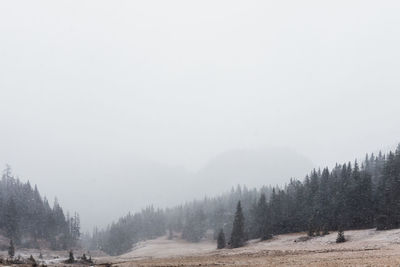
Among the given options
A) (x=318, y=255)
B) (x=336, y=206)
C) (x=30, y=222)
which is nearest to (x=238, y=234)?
(x=336, y=206)

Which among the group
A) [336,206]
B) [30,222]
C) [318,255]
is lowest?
[318,255]

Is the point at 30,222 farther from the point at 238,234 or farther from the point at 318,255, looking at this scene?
the point at 318,255

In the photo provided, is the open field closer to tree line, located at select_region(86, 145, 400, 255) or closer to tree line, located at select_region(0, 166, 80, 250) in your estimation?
tree line, located at select_region(86, 145, 400, 255)

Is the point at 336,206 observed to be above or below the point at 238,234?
above

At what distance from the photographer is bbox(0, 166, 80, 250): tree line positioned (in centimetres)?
13700

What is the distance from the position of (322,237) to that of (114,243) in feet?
408

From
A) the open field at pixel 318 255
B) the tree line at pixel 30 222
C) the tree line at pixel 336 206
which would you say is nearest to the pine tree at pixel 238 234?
the tree line at pixel 336 206

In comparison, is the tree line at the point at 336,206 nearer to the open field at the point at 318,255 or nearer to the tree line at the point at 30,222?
the open field at the point at 318,255

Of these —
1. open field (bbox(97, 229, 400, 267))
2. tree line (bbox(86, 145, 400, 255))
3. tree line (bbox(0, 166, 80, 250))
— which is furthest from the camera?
tree line (bbox(0, 166, 80, 250))

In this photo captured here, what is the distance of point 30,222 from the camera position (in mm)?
147625

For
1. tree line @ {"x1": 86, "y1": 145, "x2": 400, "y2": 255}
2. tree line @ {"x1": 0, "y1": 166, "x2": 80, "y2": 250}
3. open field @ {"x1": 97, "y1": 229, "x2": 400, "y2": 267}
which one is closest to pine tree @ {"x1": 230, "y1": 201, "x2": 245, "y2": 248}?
tree line @ {"x1": 86, "y1": 145, "x2": 400, "y2": 255}

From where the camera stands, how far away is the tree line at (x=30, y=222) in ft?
449

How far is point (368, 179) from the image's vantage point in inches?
3671

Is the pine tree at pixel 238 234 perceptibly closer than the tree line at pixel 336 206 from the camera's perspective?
No
